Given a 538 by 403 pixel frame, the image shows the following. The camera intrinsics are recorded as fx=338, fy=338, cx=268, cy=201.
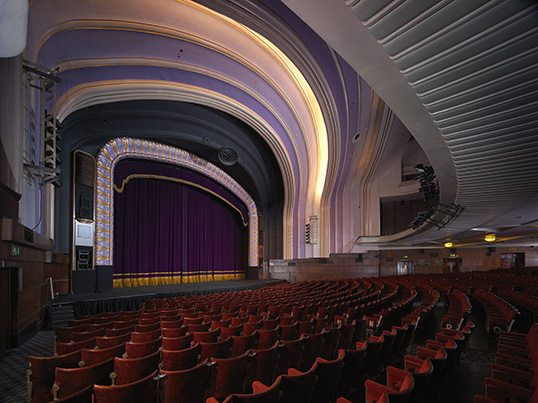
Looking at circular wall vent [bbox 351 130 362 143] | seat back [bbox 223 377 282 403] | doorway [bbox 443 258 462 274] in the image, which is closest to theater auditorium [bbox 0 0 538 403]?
seat back [bbox 223 377 282 403]

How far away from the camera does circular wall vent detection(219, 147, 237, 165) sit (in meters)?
14.5

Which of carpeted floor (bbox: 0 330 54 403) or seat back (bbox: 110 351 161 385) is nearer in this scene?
seat back (bbox: 110 351 161 385)

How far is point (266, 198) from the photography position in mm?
18500

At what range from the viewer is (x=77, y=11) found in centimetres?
755

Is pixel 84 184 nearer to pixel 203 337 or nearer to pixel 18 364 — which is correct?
pixel 18 364

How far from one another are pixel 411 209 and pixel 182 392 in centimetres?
1696

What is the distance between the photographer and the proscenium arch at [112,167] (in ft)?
35.6

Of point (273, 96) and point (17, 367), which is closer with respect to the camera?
point (17, 367)

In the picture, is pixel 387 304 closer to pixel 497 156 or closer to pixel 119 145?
pixel 497 156

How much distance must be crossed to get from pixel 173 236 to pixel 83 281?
576 centimetres

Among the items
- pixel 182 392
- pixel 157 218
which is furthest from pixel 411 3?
pixel 157 218

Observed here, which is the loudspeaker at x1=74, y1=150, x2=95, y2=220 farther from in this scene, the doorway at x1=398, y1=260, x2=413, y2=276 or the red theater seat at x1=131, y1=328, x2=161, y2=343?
the doorway at x1=398, y1=260, x2=413, y2=276

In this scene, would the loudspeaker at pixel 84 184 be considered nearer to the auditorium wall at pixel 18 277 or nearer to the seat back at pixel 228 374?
the auditorium wall at pixel 18 277

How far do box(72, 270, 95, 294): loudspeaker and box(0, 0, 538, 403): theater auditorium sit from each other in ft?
0.22
